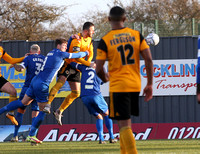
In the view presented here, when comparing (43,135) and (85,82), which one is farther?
(43,135)

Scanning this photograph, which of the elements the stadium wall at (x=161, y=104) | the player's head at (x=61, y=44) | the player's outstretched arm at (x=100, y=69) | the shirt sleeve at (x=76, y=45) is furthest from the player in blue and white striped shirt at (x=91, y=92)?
the stadium wall at (x=161, y=104)

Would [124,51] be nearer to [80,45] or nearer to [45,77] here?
[45,77]

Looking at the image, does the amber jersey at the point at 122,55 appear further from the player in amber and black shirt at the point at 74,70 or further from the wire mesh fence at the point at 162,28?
the wire mesh fence at the point at 162,28

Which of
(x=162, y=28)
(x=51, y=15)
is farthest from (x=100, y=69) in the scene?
(x=51, y=15)

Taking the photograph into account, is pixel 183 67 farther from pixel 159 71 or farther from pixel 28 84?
pixel 28 84

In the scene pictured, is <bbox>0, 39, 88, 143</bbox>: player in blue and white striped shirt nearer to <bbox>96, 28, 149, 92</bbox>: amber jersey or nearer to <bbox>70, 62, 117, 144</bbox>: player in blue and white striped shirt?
<bbox>70, 62, 117, 144</bbox>: player in blue and white striped shirt

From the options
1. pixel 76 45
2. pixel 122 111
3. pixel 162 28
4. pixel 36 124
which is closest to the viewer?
pixel 122 111

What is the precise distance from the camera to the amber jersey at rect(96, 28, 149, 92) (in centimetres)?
614

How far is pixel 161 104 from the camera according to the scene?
15.8 meters

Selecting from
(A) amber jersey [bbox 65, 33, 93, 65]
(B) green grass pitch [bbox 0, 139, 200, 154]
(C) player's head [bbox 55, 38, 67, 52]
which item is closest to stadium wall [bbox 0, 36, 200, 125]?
(A) amber jersey [bbox 65, 33, 93, 65]

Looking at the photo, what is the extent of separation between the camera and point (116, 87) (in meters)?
6.14

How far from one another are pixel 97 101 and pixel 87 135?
4453 millimetres

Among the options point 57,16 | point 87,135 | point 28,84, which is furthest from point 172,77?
point 57,16

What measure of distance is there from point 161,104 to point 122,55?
987cm
